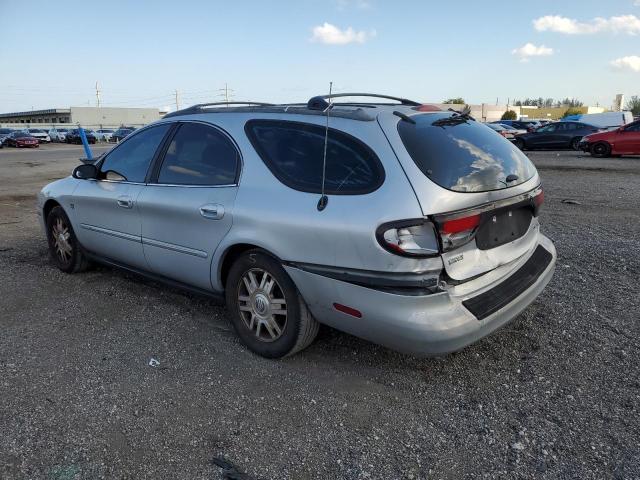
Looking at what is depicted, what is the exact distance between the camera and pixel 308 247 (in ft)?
9.86

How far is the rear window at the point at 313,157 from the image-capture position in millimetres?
2920

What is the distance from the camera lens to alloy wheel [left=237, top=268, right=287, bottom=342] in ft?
10.9

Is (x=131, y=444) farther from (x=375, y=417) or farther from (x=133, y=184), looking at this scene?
(x=133, y=184)

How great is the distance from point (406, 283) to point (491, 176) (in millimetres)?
935

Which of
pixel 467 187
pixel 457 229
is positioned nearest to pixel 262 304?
pixel 457 229

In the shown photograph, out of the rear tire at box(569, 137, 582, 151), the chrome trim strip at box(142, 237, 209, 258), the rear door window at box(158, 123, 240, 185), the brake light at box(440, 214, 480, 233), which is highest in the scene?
the rear door window at box(158, 123, 240, 185)

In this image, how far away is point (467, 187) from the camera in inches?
115

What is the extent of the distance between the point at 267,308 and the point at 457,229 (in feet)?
4.40

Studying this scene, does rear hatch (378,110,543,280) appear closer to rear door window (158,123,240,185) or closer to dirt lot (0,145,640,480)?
dirt lot (0,145,640,480)

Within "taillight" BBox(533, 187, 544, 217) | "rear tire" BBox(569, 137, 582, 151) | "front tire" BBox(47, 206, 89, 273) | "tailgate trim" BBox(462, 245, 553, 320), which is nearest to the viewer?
"tailgate trim" BBox(462, 245, 553, 320)

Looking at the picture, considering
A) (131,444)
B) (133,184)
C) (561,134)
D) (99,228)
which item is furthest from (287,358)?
(561,134)

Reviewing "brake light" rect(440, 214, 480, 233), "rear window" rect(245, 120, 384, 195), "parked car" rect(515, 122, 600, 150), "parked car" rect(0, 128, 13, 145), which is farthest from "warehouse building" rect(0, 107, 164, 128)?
"brake light" rect(440, 214, 480, 233)

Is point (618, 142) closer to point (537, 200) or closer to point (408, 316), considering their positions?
point (537, 200)

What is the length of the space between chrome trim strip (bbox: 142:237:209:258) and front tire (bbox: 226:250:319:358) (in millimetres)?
310
